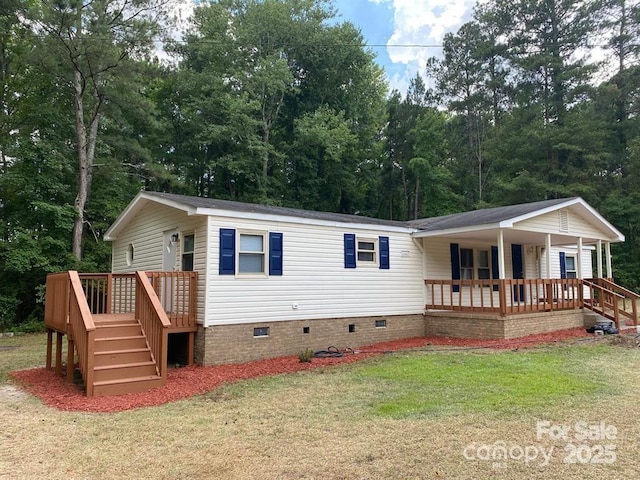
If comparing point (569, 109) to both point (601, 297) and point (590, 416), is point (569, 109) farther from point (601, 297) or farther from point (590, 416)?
point (590, 416)

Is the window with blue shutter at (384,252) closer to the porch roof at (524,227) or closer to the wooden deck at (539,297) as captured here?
the porch roof at (524,227)

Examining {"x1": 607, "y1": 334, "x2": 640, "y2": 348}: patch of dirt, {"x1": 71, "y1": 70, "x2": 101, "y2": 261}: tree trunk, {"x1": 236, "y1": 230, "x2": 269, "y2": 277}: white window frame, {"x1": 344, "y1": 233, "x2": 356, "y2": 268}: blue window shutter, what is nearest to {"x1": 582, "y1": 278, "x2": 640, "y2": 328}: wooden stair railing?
{"x1": 607, "y1": 334, "x2": 640, "y2": 348}: patch of dirt

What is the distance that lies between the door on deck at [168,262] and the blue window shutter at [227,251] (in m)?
1.07

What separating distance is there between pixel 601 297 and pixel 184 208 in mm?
11766

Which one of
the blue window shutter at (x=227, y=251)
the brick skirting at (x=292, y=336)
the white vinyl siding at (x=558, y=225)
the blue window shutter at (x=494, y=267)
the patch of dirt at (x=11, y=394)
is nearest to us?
the patch of dirt at (x=11, y=394)

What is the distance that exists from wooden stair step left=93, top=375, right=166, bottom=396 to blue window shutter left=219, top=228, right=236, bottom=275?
257cm

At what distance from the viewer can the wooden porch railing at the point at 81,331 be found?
6.66 metres

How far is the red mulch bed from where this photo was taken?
21.0 ft

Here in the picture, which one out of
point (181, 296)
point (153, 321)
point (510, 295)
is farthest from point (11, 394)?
point (510, 295)

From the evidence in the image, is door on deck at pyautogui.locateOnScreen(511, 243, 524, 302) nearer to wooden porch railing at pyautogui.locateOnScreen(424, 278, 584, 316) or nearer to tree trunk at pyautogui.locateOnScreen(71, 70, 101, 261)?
wooden porch railing at pyautogui.locateOnScreen(424, 278, 584, 316)

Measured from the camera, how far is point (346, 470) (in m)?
3.81

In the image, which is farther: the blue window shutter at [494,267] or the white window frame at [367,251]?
the blue window shutter at [494,267]

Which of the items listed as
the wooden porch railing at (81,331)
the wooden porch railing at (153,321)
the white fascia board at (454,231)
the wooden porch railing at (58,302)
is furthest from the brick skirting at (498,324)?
the wooden porch railing at (58,302)

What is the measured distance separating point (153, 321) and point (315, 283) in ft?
13.4
